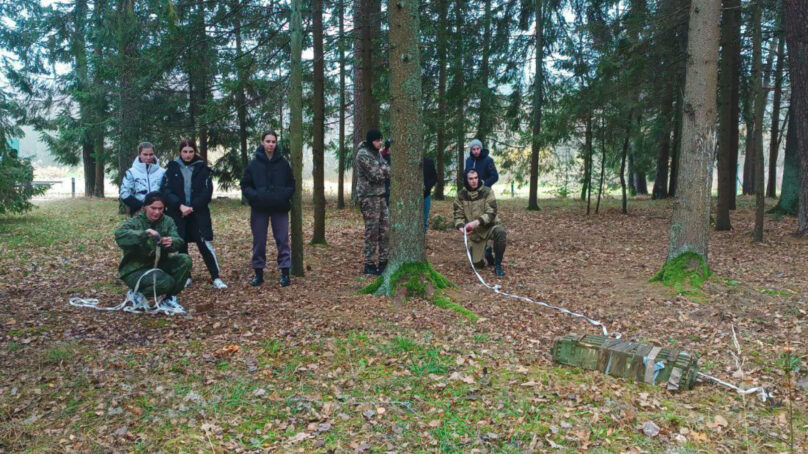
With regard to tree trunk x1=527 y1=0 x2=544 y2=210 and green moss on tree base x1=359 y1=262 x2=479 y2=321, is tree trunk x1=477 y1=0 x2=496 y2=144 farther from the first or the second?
green moss on tree base x1=359 y1=262 x2=479 y2=321

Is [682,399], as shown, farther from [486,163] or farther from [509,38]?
[509,38]

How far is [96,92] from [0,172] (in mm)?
6747

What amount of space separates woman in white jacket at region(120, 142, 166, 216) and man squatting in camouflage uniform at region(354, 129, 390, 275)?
2.55m

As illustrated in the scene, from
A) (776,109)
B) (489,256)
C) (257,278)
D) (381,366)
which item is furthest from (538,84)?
(381,366)

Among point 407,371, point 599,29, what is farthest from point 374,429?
point 599,29

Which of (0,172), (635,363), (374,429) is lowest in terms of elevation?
(374,429)

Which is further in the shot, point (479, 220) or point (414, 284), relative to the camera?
point (479, 220)

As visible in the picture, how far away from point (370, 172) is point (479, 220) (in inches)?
67.9

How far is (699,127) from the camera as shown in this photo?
6641 mm

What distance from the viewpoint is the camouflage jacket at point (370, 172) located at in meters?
7.59

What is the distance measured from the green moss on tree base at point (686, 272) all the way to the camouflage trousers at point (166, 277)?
5.66 m

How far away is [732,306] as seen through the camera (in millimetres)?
5980

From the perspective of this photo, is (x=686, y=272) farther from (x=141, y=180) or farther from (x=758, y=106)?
(x=141, y=180)

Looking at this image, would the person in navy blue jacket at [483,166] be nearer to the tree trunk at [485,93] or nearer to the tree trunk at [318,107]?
the tree trunk at [318,107]
